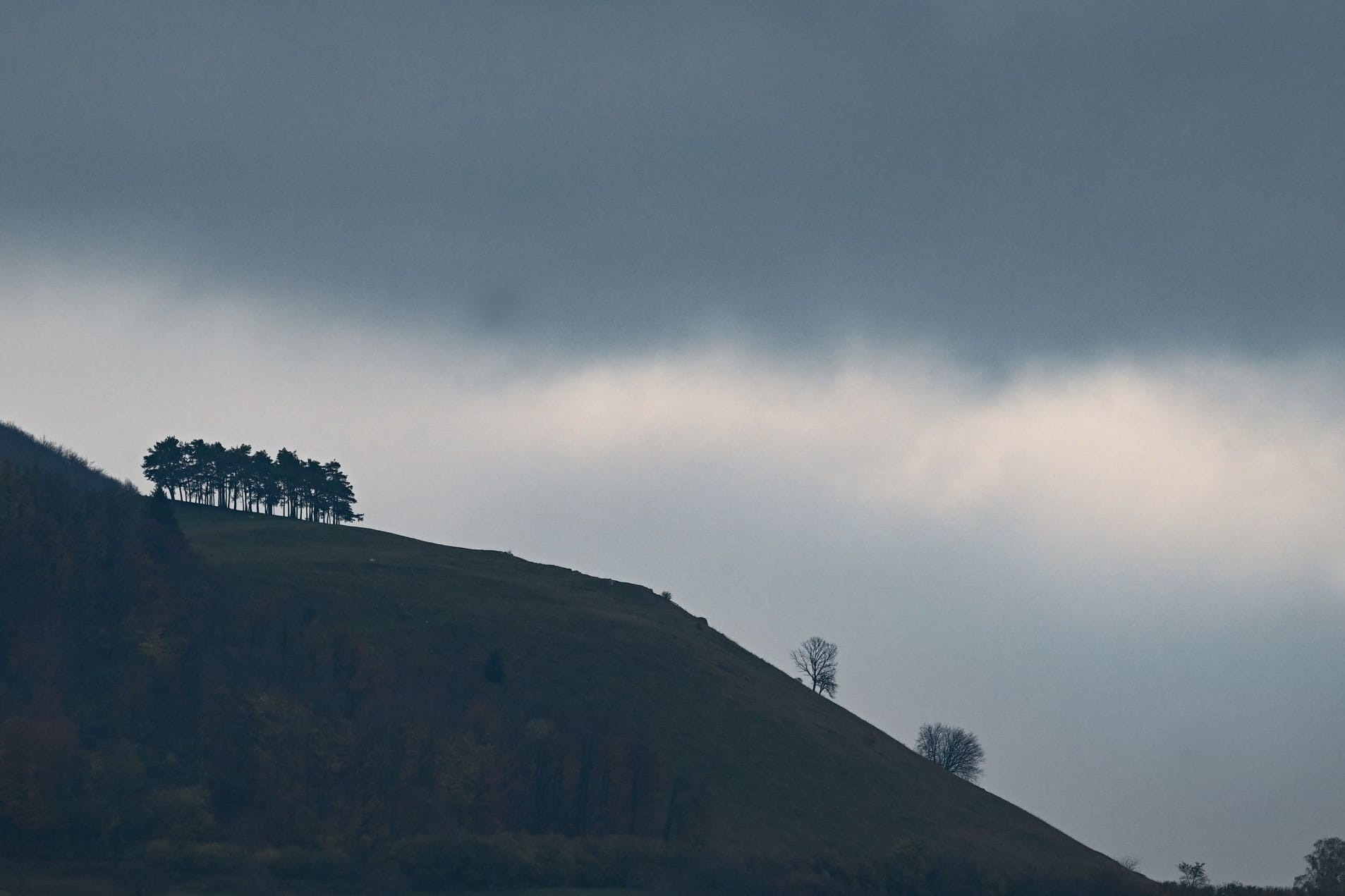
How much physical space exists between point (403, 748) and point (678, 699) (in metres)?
31.1

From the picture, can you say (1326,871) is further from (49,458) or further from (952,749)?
(49,458)

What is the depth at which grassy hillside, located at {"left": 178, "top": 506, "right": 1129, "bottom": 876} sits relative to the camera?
329 ft

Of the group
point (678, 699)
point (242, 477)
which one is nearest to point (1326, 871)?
point (678, 699)

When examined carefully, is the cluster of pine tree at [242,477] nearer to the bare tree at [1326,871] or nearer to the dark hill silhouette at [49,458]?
the dark hill silhouette at [49,458]

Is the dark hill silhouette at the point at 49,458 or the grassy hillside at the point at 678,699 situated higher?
the dark hill silhouette at the point at 49,458

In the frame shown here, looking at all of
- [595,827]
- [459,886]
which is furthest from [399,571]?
[459,886]

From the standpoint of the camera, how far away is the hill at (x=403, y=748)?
77.2 metres

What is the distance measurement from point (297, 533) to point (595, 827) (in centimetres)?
7744

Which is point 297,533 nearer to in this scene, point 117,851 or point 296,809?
point 296,809

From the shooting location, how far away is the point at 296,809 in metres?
85.4

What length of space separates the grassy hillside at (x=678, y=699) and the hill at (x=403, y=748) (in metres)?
0.37

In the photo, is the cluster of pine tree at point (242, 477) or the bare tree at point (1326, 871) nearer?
the bare tree at point (1326, 871)

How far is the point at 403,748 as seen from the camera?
3666 inches

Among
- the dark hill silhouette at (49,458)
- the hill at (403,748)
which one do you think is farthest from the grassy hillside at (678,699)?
the dark hill silhouette at (49,458)
